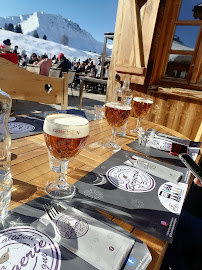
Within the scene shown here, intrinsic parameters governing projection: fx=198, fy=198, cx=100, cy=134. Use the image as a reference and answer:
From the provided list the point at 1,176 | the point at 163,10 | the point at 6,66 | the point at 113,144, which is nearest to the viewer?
the point at 1,176

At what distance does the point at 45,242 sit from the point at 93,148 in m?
0.51

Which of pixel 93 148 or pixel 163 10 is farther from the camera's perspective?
pixel 163 10

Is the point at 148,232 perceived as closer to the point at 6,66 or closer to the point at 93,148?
the point at 93,148

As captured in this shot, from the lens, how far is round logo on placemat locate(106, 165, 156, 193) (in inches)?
22.6

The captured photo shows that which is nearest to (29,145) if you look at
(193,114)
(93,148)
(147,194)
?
(93,148)

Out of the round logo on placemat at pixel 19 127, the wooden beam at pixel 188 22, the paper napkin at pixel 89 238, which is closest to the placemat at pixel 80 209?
the paper napkin at pixel 89 238

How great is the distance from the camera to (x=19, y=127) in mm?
976

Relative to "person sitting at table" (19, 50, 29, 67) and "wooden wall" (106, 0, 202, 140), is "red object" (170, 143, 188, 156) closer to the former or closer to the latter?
"wooden wall" (106, 0, 202, 140)

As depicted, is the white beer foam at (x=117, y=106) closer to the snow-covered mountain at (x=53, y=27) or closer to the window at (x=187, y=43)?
the window at (x=187, y=43)

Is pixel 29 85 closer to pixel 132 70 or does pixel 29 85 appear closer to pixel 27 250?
pixel 27 250

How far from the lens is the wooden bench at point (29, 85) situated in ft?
4.40

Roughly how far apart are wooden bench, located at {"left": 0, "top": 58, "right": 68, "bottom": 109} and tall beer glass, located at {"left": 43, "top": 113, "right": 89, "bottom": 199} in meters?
1.00

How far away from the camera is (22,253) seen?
12.6 inches

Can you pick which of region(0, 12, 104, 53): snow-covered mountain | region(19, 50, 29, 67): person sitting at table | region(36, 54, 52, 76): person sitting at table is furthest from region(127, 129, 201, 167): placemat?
region(0, 12, 104, 53): snow-covered mountain
